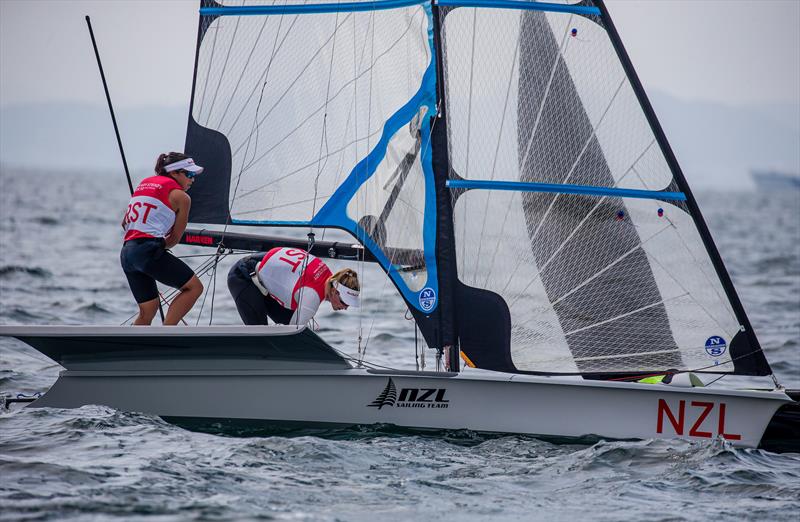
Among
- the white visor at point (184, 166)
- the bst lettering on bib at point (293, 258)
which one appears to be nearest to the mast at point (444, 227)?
the bst lettering on bib at point (293, 258)

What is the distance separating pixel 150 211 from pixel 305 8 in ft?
5.56

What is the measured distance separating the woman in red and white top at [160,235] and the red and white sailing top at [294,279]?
→ 1.43ft

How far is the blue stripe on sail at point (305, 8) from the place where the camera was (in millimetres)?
6684

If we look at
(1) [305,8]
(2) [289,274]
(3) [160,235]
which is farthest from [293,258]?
(1) [305,8]

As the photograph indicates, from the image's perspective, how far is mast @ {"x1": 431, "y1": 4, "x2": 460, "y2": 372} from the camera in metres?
6.51

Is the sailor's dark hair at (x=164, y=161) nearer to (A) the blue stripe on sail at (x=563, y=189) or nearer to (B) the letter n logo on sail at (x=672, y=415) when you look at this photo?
(A) the blue stripe on sail at (x=563, y=189)

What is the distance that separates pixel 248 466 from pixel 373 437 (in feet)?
3.04

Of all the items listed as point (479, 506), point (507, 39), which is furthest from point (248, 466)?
point (507, 39)

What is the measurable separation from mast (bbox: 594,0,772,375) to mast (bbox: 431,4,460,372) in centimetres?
107

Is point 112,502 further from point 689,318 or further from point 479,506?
point 689,318

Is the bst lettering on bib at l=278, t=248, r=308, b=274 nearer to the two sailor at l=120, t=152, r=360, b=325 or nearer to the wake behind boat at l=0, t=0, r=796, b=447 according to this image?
the two sailor at l=120, t=152, r=360, b=325

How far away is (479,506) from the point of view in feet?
16.6

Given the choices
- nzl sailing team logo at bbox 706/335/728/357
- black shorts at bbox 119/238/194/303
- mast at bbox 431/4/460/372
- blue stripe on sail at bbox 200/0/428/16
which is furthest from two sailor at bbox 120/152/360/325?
nzl sailing team logo at bbox 706/335/728/357

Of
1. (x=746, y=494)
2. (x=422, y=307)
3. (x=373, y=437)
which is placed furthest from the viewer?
(x=422, y=307)
